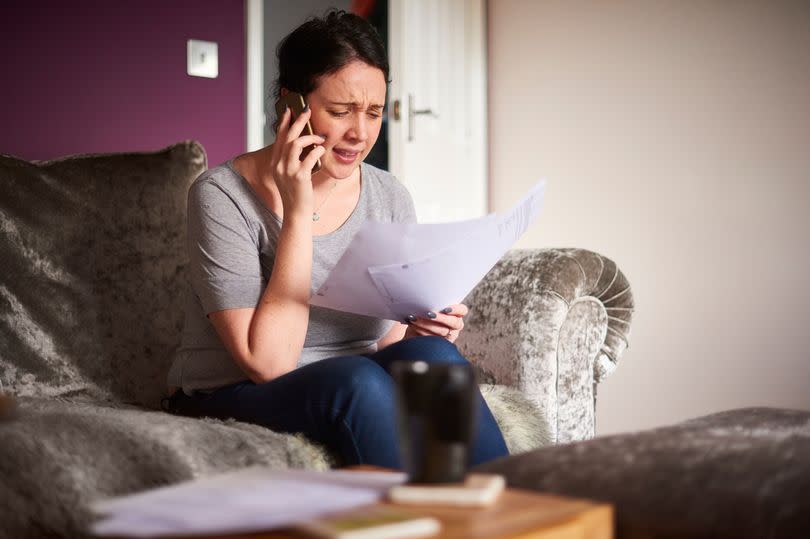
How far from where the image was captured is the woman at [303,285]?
3.93 ft

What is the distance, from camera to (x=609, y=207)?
3.45m

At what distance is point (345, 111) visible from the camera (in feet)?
4.92

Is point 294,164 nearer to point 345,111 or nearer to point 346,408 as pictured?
point 345,111

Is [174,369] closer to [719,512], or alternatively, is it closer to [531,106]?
[719,512]

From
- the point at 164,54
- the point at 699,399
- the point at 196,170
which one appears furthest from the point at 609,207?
the point at 196,170

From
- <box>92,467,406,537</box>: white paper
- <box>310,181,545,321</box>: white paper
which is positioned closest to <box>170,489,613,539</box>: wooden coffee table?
<box>92,467,406,537</box>: white paper

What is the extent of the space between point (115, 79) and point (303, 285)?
138 centimetres

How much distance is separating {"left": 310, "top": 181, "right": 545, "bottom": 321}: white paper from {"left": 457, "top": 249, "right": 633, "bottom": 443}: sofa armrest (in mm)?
399

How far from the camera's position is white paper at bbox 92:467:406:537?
1.98 feet

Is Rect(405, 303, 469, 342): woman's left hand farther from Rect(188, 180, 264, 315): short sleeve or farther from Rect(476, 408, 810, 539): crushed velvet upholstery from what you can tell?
Rect(476, 408, 810, 539): crushed velvet upholstery

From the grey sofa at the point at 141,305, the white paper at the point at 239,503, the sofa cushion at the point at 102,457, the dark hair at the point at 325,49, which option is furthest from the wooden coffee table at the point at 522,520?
the dark hair at the point at 325,49

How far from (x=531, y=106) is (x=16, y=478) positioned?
3081 mm

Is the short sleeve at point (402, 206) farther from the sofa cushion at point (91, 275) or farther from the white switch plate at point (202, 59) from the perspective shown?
the white switch plate at point (202, 59)

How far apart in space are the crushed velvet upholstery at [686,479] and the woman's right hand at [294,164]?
61cm
